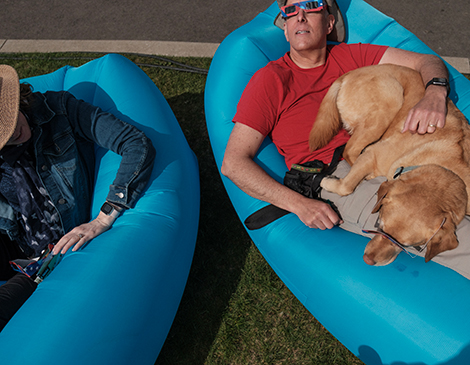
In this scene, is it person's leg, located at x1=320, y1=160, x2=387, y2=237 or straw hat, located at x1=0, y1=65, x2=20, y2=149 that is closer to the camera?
straw hat, located at x1=0, y1=65, x2=20, y2=149

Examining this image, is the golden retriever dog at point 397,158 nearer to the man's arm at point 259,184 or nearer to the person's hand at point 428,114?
the person's hand at point 428,114

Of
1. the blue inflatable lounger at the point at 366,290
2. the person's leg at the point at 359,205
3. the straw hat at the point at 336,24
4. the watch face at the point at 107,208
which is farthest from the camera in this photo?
the straw hat at the point at 336,24

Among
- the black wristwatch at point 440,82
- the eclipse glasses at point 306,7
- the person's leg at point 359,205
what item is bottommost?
the person's leg at point 359,205

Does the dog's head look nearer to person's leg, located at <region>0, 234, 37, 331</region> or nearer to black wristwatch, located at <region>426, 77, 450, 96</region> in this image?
black wristwatch, located at <region>426, 77, 450, 96</region>

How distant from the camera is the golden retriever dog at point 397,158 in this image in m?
1.92

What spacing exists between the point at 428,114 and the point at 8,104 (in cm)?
281

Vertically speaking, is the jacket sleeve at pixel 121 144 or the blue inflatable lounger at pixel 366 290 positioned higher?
the jacket sleeve at pixel 121 144

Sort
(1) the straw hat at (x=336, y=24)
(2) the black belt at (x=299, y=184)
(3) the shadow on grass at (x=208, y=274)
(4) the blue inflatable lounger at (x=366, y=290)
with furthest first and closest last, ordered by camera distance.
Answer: (1) the straw hat at (x=336, y=24)
(3) the shadow on grass at (x=208, y=274)
(2) the black belt at (x=299, y=184)
(4) the blue inflatable lounger at (x=366, y=290)

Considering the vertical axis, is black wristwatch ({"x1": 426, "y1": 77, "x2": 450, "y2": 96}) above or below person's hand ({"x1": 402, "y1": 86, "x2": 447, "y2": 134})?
above

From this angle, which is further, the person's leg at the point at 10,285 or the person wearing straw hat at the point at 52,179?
the person wearing straw hat at the point at 52,179

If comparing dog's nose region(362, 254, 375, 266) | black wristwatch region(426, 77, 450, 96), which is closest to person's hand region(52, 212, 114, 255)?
dog's nose region(362, 254, 375, 266)

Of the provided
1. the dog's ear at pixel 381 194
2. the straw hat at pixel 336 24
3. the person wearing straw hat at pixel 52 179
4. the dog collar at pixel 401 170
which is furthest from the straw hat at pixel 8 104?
the straw hat at pixel 336 24

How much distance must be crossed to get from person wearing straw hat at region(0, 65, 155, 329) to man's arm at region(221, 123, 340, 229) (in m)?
0.63

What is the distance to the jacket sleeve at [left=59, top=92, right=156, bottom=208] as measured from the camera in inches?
93.6
